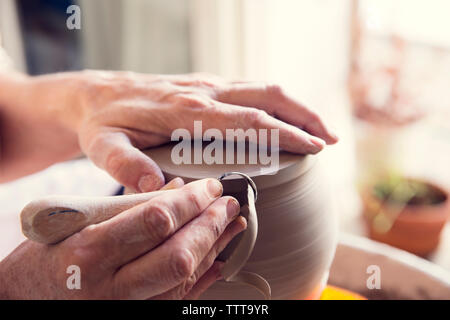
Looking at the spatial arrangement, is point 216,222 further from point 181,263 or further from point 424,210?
point 424,210

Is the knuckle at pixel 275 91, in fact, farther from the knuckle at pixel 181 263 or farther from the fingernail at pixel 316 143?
the knuckle at pixel 181 263

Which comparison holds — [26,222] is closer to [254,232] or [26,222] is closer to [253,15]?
[254,232]

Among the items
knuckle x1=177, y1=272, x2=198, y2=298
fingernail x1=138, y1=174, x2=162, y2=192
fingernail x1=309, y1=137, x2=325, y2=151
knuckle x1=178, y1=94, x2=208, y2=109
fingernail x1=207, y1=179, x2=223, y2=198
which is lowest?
knuckle x1=177, y1=272, x2=198, y2=298

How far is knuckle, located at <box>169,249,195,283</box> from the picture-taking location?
0.47 meters

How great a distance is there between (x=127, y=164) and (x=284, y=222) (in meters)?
0.21

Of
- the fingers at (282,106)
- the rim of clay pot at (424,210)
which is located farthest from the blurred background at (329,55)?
the fingers at (282,106)

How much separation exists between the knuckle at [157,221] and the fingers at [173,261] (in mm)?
17

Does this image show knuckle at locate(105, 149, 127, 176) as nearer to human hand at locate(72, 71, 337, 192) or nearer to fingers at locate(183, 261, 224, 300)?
human hand at locate(72, 71, 337, 192)

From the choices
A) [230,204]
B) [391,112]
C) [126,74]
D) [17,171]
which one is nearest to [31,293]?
[230,204]

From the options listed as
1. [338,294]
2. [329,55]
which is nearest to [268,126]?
[338,294]

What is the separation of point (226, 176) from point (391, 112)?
4.39 feet

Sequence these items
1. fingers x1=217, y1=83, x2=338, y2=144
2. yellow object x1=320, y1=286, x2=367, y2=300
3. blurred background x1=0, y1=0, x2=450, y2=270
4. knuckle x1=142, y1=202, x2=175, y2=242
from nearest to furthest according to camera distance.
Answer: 1. knuckle x1=142, y1=202, x2=175, y2=242
2. fingers x1=217, y1=83, x2=338, y2=144
3. yellow object x1=320, y1=286, x2=367, y2=300
4. blurred background x1=0, y1=0, x2=450, y2=270

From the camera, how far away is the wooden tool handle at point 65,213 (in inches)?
18.5

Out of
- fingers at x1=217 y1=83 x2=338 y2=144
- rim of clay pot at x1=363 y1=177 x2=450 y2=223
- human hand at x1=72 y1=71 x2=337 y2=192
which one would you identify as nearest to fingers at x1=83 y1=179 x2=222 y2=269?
human hand at x1=72 y1=71 x2=337 y2=192
